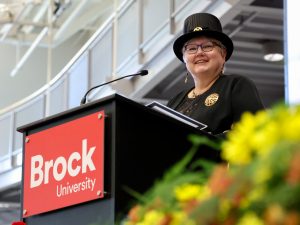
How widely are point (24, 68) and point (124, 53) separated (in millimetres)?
6892

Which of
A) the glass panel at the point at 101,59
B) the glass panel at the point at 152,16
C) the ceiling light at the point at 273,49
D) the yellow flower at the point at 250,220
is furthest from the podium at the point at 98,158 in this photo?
the ceiling light at the point at 273,49

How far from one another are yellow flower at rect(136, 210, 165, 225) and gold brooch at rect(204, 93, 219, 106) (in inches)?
78.1

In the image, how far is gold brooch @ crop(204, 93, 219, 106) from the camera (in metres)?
3.03

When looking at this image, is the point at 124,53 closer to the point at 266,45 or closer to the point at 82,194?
the point at 266,45

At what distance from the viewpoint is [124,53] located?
921cm

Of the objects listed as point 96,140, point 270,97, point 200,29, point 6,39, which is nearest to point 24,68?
point 6,39

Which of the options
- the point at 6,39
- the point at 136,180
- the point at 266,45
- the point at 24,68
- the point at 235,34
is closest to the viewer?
the point at 136,180

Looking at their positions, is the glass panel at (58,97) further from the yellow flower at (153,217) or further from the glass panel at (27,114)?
the yellow flower at (153,217)

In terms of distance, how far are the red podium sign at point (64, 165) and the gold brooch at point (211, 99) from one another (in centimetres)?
64

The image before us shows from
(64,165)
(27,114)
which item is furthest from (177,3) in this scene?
(64,165)

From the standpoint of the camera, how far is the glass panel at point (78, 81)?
10.0m

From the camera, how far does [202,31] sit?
3395mm

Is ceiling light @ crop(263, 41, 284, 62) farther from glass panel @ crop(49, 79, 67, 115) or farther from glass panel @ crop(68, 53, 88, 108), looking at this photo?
glass panel @ crop(49, 79, 67, 115)

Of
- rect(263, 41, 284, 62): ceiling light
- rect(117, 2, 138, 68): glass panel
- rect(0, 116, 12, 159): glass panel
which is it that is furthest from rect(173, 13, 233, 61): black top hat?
rect(0, 116, 12, 159): glass panel
